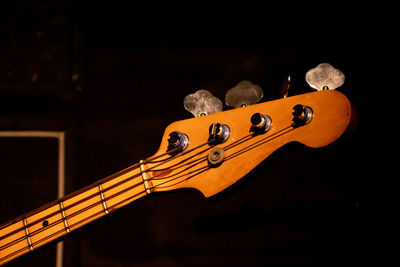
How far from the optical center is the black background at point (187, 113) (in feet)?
2.67

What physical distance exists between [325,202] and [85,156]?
737 millimetres

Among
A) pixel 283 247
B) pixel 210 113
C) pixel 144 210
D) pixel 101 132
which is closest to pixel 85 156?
pixel 101 132

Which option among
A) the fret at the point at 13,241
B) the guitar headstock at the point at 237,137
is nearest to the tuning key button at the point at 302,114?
the guitar headstock at the point at 237,137

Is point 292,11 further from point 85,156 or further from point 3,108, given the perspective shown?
point 3,108

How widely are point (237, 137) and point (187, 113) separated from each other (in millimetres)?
399

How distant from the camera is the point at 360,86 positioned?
829mm

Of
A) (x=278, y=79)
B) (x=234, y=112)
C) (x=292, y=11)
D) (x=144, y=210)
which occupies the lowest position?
(x=144, y=210)

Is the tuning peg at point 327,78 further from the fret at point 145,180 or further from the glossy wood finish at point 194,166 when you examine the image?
Answer: the fret at point 145,180

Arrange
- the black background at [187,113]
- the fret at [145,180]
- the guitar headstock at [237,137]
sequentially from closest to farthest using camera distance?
1. the guitar headstock at [237,137]
2. the fret at [145,180]
3. the black background at [187,113]

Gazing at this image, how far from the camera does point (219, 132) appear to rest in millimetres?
594

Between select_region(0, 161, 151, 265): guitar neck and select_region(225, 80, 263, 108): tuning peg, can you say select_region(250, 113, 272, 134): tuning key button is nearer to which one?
select_region(225, 80, 263, 108): tuning peg

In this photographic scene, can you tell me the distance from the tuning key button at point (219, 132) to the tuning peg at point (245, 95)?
0.19ft

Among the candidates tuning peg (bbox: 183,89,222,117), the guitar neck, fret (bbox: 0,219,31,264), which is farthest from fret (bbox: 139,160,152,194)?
fret (bbox: 0,219,31,264)

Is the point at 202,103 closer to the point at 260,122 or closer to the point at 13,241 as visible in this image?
the point at 260,122
